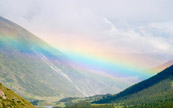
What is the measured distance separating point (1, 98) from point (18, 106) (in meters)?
16.3

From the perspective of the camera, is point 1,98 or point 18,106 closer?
point 1,98

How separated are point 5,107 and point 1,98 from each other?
9.55 m

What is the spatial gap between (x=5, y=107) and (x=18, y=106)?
20.4m

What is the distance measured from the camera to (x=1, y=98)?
132 metres

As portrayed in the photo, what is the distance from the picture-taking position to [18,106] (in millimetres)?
144500

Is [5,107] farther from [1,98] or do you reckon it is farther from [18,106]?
[18,106]

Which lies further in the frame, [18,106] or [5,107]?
[18,106]

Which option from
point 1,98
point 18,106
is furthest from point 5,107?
point 18,106

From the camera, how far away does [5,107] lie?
409 ft
